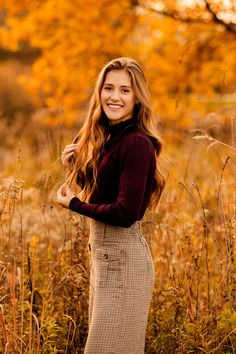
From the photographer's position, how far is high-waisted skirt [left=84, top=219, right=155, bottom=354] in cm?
255

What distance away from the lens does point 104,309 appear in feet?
8.36

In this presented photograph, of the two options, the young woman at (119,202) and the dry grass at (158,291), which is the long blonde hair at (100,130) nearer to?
the young woman at (119,202)

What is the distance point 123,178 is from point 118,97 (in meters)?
0.39

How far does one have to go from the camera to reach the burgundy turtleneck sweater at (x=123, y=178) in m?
2.44

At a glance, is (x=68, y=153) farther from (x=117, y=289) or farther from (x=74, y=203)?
(x=117, y=289)

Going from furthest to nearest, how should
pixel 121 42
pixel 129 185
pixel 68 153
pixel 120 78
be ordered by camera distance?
pixel 121 42 < pixel 68 153 < pixel 120 78 < pixel 129 185

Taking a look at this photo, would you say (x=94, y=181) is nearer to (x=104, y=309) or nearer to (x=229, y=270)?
(x=104, y=309)

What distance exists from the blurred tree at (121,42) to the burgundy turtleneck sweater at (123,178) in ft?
18.8

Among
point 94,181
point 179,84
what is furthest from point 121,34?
point 94,181

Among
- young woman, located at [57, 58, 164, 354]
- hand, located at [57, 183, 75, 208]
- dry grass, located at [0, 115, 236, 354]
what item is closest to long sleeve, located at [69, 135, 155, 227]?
young woman, located at [57, 58, 164, 354]

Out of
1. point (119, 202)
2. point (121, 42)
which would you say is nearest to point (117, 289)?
point (119, 202)

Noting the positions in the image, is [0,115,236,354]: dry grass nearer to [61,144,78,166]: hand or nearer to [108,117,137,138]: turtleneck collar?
[61,144,78,166]: hand

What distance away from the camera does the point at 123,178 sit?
96.6 inches

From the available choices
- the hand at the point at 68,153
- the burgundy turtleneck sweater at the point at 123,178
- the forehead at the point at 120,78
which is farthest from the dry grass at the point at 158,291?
the forehead at the point at 120,78
